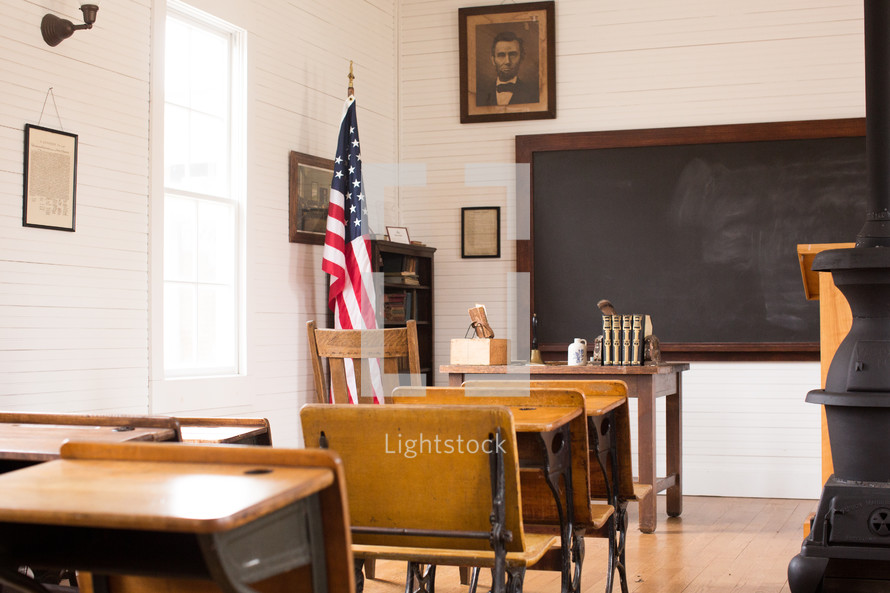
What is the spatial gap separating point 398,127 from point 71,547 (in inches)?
241

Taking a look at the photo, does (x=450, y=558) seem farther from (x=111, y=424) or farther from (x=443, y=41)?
(x=443, y=41)

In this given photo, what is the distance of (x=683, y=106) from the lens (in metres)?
6.93

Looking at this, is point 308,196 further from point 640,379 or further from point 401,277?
point 640,379

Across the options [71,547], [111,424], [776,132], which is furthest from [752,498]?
[71,547]

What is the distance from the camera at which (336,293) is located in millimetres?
6121

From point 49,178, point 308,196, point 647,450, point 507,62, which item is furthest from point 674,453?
point 49,178

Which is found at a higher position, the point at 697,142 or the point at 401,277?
the point at 697,142

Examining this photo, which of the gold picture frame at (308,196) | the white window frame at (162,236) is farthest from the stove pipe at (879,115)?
the gold picture frame at (308,196)

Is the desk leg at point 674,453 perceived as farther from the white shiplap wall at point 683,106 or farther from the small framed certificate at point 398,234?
the small framed certificate at point 398,234

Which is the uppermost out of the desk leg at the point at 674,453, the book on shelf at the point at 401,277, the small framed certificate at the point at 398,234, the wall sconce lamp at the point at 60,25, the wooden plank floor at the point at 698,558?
the wall sconce lamp at the point at 60,25

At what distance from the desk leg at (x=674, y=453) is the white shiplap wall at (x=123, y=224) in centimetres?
232

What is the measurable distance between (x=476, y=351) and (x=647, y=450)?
1.09 meters

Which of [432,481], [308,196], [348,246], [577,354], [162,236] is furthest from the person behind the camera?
[308,196]

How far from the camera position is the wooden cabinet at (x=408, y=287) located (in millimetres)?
6613
